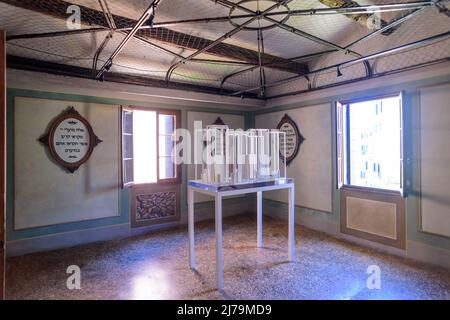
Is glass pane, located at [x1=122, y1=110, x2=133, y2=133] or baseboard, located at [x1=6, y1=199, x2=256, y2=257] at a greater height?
glass pane, located at [x1=122, y1=110, x2=133, y2=133]

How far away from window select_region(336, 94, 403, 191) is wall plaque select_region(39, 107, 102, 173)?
12.6 ft

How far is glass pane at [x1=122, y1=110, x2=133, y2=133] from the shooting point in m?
4.11

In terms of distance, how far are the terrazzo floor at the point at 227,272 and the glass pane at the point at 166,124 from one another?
189 centimetres

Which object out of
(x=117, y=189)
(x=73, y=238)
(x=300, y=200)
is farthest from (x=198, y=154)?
(x=73, y=238)

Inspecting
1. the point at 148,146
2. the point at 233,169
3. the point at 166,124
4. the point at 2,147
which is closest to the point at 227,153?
the point at 233,169

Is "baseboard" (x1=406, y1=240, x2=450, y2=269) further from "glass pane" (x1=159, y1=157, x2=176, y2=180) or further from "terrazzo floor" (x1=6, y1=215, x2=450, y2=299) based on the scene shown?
"glass pane" (x1=159, y1=157, x2=176, y2=180)

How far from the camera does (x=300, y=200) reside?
483 cm

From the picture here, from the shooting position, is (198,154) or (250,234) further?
(198,154)

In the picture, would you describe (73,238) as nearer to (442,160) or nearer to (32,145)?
(32,145)

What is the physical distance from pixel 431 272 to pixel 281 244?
1.75 metres

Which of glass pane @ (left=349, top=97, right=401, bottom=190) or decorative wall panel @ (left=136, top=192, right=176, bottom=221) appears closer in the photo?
glass pane @ (left=349, top=97, right=401, bottom=190)

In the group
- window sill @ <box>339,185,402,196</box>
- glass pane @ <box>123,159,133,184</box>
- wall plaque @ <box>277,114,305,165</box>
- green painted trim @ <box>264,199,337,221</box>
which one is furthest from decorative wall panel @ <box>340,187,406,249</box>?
glass pane @ <box>123,159,133,184</box>
